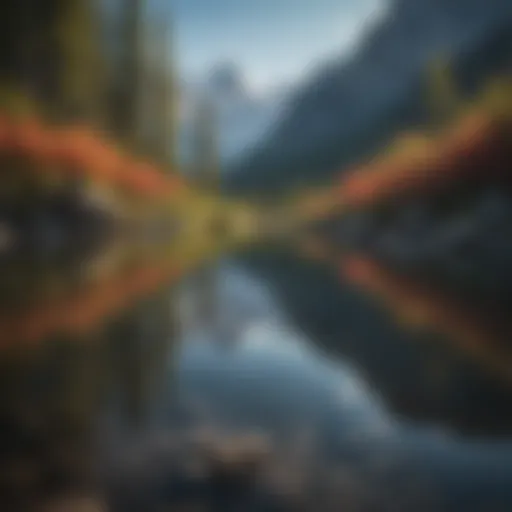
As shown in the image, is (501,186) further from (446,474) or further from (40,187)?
(40,187)

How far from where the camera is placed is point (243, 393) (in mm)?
1871

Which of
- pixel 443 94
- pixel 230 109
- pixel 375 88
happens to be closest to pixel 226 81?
pixel 230 109

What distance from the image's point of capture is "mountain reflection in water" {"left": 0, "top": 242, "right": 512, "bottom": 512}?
1.71 m

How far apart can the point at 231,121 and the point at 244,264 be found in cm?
50

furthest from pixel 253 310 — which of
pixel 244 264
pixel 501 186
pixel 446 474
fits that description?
pixel 501 186

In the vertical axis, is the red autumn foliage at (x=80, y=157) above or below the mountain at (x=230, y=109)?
below

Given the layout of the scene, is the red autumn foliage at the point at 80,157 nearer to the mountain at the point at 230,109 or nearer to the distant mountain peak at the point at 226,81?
the mountain at the point at 230,109

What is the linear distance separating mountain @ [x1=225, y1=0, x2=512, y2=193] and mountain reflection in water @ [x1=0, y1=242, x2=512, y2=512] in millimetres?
312

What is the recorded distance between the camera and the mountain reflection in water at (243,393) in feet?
5.61

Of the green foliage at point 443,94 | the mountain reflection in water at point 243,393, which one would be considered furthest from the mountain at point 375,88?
the mountain reflection in water at point 243,393

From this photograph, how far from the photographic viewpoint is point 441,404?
70.5 inches

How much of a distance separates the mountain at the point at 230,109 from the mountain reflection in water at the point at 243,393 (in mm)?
396

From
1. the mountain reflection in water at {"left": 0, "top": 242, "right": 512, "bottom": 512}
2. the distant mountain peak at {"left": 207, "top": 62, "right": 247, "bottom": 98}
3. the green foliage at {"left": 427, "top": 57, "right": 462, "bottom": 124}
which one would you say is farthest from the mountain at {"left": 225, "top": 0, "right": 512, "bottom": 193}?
the mountain reflection in water at {"left": 0, "top": 242, "right": 512, "bottom": 512}

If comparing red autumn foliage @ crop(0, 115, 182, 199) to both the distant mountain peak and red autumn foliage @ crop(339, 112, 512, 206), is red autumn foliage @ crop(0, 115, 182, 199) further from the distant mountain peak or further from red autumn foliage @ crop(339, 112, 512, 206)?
red autumn foliage @ crop(339, 112, 512, 206)
